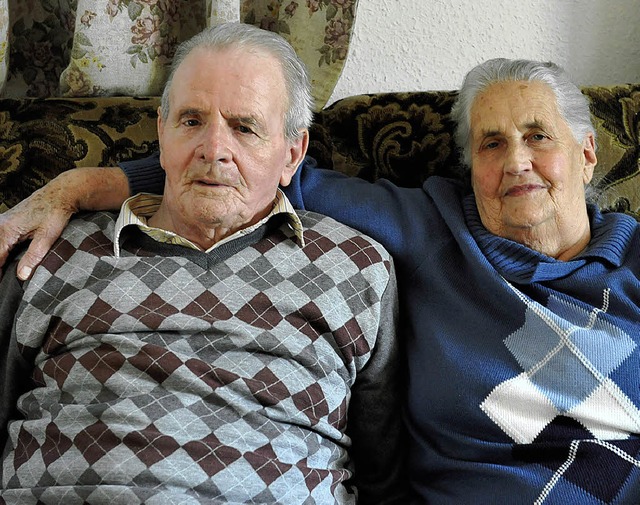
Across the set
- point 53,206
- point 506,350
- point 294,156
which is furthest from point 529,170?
point 53,206

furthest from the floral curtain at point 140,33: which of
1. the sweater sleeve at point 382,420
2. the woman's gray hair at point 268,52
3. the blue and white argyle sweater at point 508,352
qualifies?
the sweater sleeve at point 382,420

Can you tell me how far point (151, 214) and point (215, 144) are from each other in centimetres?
27

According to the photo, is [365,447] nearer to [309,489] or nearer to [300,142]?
[309,489]

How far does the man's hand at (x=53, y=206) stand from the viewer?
4.77 feet

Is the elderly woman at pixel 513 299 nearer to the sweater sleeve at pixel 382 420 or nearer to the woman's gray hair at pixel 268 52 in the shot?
the sweater sleeve at pixel 382 420

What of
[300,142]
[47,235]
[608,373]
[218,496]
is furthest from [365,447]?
[47,235]

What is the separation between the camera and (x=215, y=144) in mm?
1430

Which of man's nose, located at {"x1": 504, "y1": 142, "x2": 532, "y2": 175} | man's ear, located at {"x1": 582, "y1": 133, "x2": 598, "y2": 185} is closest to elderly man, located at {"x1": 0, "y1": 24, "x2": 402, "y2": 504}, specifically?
man's nose, located at {"x1": 504, "y1": 142, "x2": 532, "y2": 175}

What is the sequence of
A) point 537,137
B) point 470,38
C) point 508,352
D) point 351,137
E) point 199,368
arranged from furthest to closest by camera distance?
point 470,38 < point 351,137 < point 537,137 < point 508,352 < point 199,368

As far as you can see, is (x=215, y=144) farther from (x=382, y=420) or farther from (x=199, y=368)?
(x=382, y=420)

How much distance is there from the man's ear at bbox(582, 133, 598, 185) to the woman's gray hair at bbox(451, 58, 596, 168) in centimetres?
2

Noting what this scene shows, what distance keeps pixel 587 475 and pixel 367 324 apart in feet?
1.60

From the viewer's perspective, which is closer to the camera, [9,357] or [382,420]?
[9,357]

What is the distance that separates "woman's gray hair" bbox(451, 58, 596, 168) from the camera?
162cm
